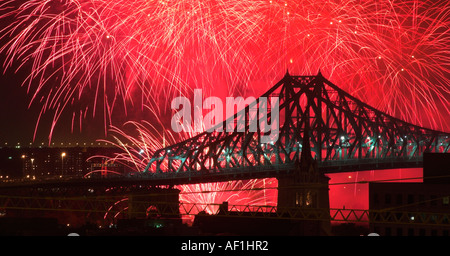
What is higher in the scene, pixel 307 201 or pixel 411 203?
pixel 307 201

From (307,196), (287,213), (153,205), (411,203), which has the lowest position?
(287,213)

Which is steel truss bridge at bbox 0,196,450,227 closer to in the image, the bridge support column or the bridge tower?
the bridge support column

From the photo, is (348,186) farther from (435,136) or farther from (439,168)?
(439,168)

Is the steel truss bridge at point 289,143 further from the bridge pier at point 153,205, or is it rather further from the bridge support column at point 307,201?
the bridge support column at point 307,201

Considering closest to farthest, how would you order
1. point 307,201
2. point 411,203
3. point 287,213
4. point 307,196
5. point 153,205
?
1. point 411,203
2. point 287,213
3. point 307,201
4. point 307,196
5. point 153,205

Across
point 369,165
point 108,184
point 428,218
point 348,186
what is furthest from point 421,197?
point 348,186

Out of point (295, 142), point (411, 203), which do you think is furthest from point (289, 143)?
point (411, 203)

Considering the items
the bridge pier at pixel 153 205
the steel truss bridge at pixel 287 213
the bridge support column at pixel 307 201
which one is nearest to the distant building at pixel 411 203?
the steel truss bridge at pixel 287 213

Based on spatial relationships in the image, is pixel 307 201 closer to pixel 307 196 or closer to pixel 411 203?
pixel 307 196
